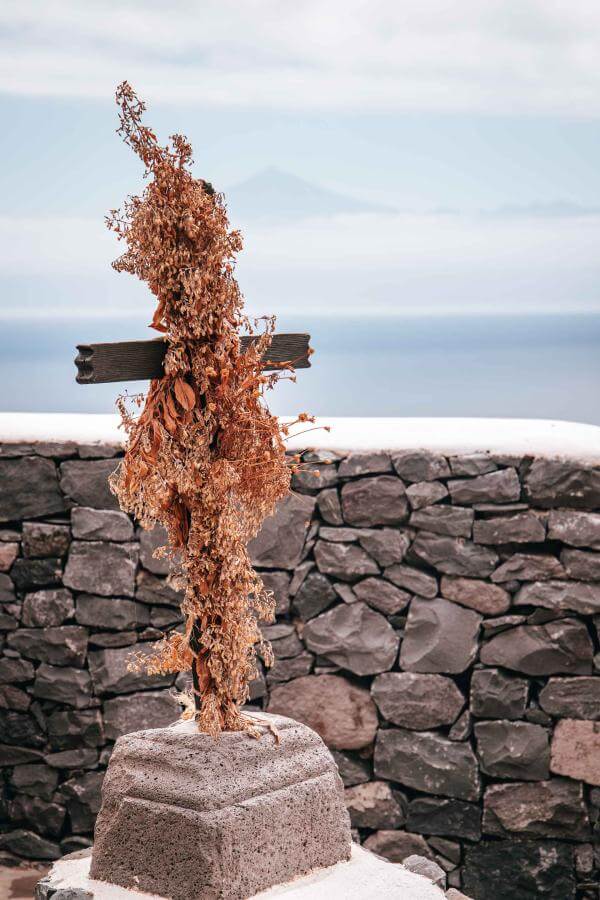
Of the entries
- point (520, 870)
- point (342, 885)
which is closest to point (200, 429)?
point (342, 885)

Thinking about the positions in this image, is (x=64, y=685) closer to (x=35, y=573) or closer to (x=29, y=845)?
(x=35, y=573)

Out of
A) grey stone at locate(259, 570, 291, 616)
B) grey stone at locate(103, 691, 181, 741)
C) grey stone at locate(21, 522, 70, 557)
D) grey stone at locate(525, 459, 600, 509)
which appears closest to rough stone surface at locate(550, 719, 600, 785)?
grey stone at locate(525, 459, 600, 509)

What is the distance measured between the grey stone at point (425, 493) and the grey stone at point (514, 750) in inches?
40.1

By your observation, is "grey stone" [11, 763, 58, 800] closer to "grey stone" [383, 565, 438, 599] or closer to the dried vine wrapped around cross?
"grey stone" [383, 565, 438, 599]

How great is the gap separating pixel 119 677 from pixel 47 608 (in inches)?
19.0

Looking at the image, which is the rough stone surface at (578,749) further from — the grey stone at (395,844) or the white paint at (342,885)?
the white paint at (342,885)

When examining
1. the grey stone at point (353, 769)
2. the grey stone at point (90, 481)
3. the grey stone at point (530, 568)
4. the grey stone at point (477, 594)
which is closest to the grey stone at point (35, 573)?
the grey stone at point (90, 481)

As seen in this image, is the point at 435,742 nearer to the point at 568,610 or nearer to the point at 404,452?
the point at 568,610

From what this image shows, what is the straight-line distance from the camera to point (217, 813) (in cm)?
283

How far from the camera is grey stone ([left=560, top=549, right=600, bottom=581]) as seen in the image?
460 centimetres

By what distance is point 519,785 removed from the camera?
15.5 ft

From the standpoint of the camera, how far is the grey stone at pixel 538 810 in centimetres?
468

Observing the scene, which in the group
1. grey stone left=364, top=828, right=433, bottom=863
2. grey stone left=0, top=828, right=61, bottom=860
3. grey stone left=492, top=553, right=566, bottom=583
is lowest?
grey stone left=0, top=828, right=61, bottom=860

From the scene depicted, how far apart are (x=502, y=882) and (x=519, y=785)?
0.46m
